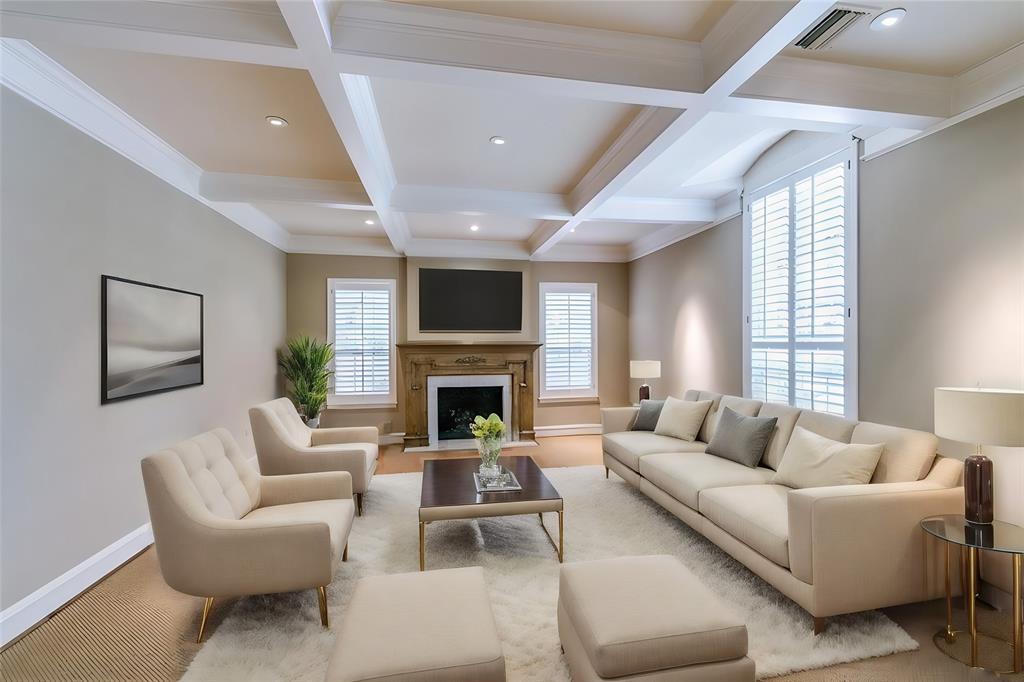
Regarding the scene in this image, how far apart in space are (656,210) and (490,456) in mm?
3058

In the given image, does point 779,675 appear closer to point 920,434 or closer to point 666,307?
point 920,434

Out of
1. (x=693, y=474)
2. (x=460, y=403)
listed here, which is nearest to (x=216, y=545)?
(x=693, y=474)

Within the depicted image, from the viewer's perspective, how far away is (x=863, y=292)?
321 centimetres

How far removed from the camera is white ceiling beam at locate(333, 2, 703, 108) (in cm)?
205

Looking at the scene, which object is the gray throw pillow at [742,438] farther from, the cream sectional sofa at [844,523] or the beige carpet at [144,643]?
the beige carpet at [144,643]

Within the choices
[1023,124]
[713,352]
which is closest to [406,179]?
[713,352]

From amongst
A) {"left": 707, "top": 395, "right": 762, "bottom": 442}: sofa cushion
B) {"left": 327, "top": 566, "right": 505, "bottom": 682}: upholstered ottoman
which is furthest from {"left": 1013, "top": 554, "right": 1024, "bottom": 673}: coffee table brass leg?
{"left": 327, "top": 566, "right": 505, "bottom": 682}: upholstered ottoman

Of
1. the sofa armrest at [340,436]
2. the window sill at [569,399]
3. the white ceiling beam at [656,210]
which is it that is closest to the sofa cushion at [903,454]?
the white ceiling beam at [656,210]

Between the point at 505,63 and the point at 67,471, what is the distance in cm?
307

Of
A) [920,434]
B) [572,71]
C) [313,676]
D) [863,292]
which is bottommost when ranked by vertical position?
[313,676]

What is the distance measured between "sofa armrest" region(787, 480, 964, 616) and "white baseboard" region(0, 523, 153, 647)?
3572 millimetres

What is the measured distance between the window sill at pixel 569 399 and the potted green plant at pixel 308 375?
116 inches

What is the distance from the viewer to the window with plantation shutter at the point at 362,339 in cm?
641

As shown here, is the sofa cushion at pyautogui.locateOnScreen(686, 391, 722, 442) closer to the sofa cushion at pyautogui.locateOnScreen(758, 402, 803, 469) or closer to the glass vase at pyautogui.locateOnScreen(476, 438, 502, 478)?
the sofa cushion at pyautogui.locateOnScreen(758, 402, 803, 469)
